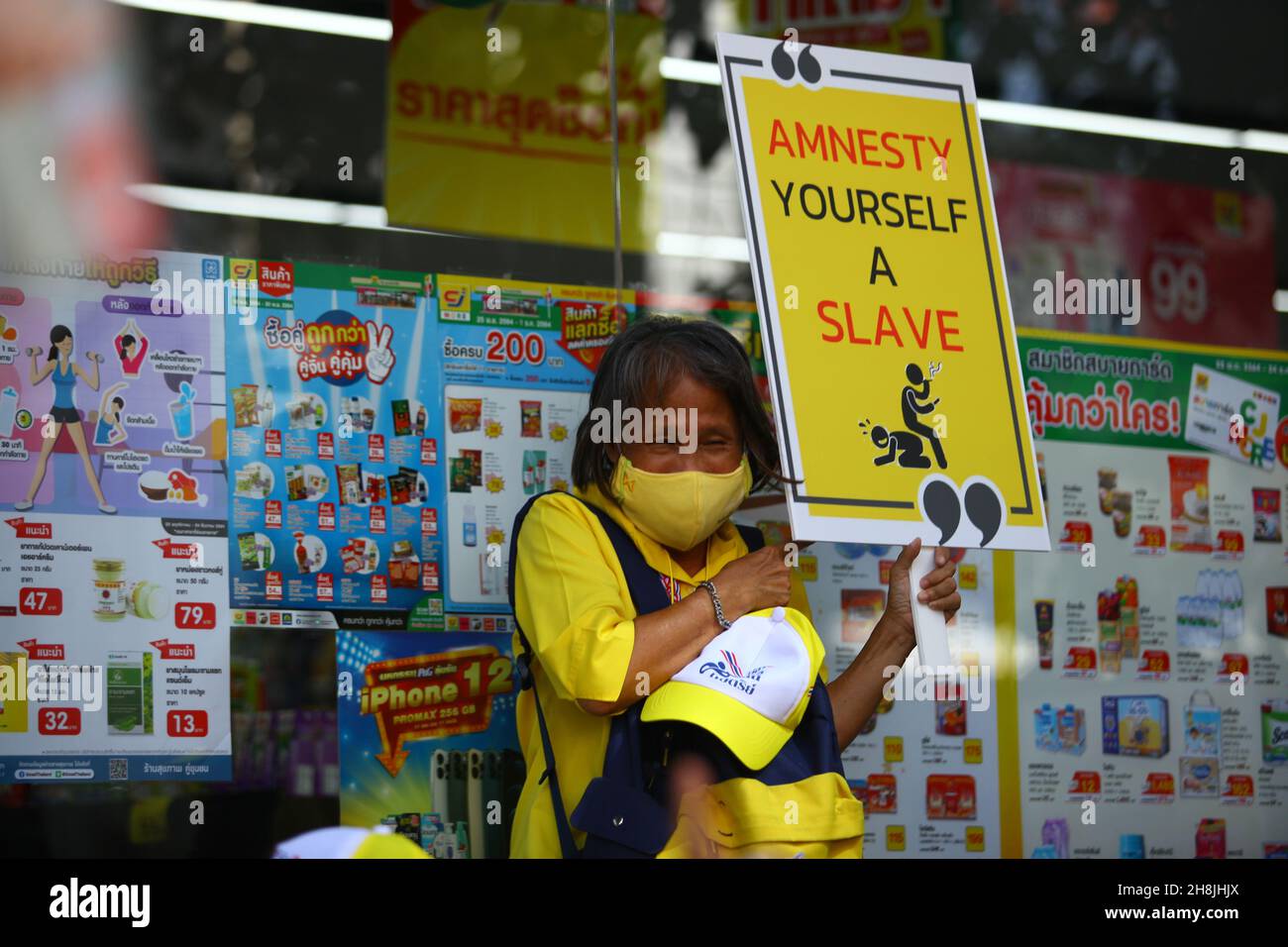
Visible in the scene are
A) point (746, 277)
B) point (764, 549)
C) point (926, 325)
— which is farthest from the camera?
point (746, 277)

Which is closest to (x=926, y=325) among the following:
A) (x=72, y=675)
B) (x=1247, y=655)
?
(x=1247, y=655)

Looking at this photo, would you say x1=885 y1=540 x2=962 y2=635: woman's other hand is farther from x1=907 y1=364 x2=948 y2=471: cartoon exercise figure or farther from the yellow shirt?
the yellow shirt

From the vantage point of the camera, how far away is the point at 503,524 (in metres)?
4.60

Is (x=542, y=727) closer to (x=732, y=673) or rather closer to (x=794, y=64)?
(x=732, y=673)

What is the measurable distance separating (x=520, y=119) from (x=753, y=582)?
61.7 inches

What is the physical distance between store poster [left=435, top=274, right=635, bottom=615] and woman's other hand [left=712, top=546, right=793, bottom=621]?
0.72m

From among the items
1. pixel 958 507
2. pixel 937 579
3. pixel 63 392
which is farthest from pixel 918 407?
pixel 63 392

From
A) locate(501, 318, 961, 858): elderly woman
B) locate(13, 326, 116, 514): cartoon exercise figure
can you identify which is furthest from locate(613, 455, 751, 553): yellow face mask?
locate(13, 326, 116, 514): cartoon exercise figure

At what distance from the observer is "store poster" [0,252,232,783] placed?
4.12 meters

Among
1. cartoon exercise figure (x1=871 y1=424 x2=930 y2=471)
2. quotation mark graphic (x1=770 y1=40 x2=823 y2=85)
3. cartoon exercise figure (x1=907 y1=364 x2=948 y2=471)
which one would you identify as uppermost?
quotation mark graphic (x1=770 y1=40 x2=823 y2=85)

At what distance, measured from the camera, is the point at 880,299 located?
4223 mm

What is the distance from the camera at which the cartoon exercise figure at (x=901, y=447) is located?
4.09 meters

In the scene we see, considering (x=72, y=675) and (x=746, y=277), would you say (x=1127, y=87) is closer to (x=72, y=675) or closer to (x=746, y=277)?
(x=746, y=277)

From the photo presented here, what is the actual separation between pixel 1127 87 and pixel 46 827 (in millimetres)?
3708
